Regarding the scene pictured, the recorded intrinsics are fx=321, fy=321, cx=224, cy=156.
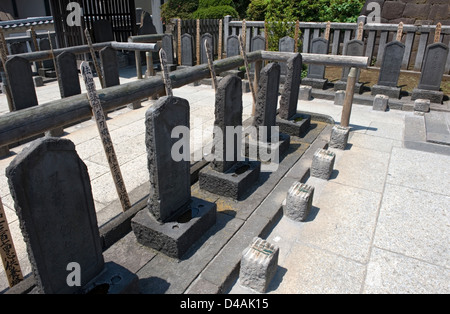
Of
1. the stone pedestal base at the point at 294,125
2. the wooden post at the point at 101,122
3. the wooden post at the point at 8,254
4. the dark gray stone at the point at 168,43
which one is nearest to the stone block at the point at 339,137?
the stone pedestal base at the point at 294,125

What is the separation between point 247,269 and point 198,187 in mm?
1644

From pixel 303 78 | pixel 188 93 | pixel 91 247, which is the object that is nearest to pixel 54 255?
pixel 91 247

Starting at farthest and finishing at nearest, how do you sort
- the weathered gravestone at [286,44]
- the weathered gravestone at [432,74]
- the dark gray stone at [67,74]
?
1. the weathered gravestone at [286,44]
2. the weathered gravestone at [432,74]
3. the dark gray stone at [67,74]

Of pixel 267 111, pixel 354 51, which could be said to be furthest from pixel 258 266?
pixel 354 51

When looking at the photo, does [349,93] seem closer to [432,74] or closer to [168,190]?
[432,74]

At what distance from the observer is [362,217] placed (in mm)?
4102

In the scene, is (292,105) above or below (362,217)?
above

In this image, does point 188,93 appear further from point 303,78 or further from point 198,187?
point 198,187

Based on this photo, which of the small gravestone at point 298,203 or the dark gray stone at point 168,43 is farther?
the dark gray stone at point 168,43

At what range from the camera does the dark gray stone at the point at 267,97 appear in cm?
472

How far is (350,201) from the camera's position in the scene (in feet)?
14.6

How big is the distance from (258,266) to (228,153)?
160cm

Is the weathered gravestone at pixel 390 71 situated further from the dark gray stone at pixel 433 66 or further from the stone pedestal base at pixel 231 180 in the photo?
the stone pedestal base at pixel 231 180

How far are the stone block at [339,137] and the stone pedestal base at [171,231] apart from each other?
3567 mm
